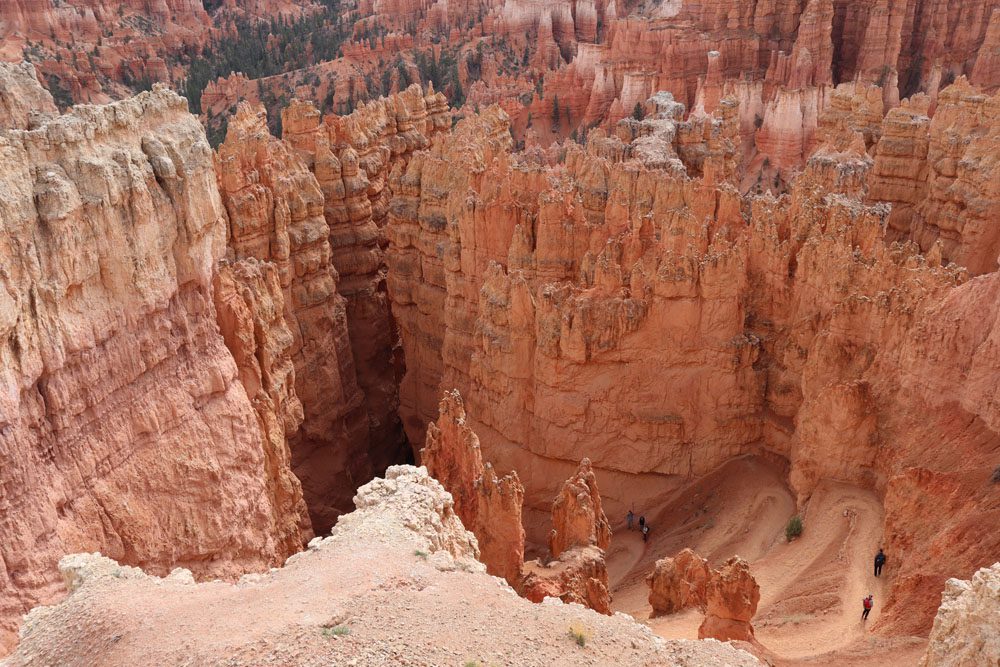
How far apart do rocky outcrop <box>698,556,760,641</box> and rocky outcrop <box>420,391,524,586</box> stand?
310cm

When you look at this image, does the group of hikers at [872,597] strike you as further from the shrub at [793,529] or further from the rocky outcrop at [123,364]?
the rocky outcrop at [123,364]

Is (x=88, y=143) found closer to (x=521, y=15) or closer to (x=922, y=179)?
(x=922, y=179)

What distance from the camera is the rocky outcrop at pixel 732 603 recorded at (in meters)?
12.2

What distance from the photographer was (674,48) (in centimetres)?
4847

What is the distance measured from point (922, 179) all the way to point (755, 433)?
1444 centimetres

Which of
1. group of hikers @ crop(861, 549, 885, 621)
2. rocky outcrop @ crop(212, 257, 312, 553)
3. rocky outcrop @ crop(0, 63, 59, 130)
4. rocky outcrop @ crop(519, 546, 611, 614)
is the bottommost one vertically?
rocky outcrop @ crop(519, 546, 611, 614)

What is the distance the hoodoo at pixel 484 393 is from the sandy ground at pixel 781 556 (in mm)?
71

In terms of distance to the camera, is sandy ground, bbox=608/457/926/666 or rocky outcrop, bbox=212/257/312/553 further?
rocky outcrop, bbox=212/257/312/553

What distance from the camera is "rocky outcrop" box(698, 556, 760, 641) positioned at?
1220 centimetres

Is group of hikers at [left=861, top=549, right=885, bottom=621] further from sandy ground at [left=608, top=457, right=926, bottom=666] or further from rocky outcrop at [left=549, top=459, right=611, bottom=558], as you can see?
rocky outcrop at [left=549, top=459, right=611, bottom=558]

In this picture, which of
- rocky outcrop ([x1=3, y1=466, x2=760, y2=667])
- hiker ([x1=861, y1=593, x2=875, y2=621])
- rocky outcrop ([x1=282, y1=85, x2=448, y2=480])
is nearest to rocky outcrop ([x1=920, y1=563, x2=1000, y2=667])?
rocky outcrop ([x1=3, y1=466, x2=760, y2=667])

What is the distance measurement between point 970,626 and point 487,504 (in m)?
8.08

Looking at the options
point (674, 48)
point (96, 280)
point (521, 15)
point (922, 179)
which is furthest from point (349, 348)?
point (521, 15)

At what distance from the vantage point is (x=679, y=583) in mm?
14133
